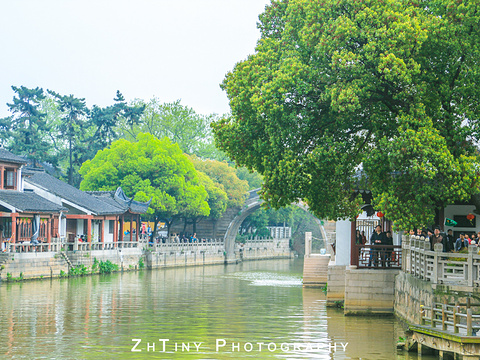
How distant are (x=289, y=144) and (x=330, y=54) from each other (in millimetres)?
2960

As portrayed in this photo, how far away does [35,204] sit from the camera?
4188 centimetres

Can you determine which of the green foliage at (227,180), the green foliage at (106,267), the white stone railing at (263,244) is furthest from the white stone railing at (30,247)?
the white stone railing at (263,244)

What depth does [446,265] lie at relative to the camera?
1834 cm

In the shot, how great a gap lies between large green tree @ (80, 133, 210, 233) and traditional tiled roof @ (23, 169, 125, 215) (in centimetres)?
433

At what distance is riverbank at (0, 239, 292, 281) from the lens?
37250mm

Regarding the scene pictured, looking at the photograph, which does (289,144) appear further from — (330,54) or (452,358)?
(452,358)

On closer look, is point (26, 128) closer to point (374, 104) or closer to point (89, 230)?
point (89, 230)

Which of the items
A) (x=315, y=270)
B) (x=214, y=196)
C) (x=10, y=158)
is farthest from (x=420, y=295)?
(x=214, y=196)

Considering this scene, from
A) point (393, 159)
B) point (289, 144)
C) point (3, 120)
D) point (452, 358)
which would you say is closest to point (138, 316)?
point (289, 144)

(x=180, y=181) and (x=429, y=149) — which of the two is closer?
(x=429, y=149)

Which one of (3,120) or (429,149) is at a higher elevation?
(3,120)

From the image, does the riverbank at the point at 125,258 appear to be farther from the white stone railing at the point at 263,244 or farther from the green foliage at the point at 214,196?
the green foliage at the point at 214,196

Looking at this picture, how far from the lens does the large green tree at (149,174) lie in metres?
55.1

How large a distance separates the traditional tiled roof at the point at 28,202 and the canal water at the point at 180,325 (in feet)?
17.9
